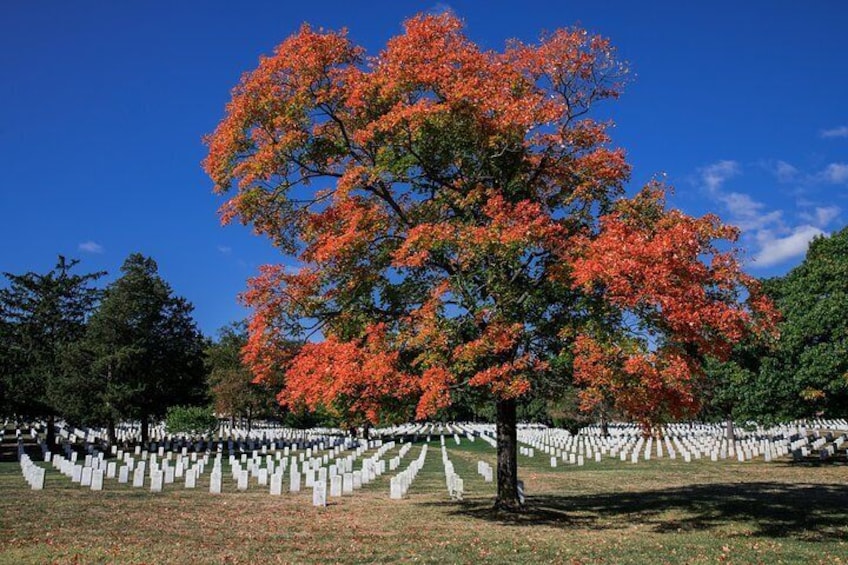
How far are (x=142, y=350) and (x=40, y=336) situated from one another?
17.8 meters

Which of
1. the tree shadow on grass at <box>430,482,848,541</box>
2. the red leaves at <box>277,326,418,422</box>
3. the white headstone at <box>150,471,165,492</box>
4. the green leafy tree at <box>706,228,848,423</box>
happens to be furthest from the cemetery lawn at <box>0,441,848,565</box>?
the green leafy tree at <box>706,228,848,423</box>

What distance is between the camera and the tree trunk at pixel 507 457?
16594 millimetres

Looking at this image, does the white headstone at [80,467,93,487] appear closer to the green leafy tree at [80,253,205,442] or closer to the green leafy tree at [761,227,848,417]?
the green leafy tree at [80,253,205,442]

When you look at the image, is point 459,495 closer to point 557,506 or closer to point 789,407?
point 557,506

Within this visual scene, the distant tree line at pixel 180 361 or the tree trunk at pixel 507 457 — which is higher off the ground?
the distant tree line at pixel 180 361

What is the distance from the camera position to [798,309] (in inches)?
1288

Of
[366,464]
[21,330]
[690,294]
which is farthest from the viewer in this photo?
[21,330]

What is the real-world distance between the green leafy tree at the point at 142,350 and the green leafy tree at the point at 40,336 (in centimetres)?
311

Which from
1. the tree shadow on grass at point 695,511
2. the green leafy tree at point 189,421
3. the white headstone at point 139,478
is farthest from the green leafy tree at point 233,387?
the tree shadow on grass at point 695,511

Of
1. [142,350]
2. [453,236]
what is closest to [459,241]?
[453,236]

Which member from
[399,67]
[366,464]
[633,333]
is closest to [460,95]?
[399,67]

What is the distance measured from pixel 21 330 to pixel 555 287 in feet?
187

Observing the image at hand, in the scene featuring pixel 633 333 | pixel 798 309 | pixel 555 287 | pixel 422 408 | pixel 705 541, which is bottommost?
pixel 705 541

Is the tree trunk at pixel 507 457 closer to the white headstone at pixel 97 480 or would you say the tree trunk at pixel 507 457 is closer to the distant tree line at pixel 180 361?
the distant tree line at pixel 180 361
